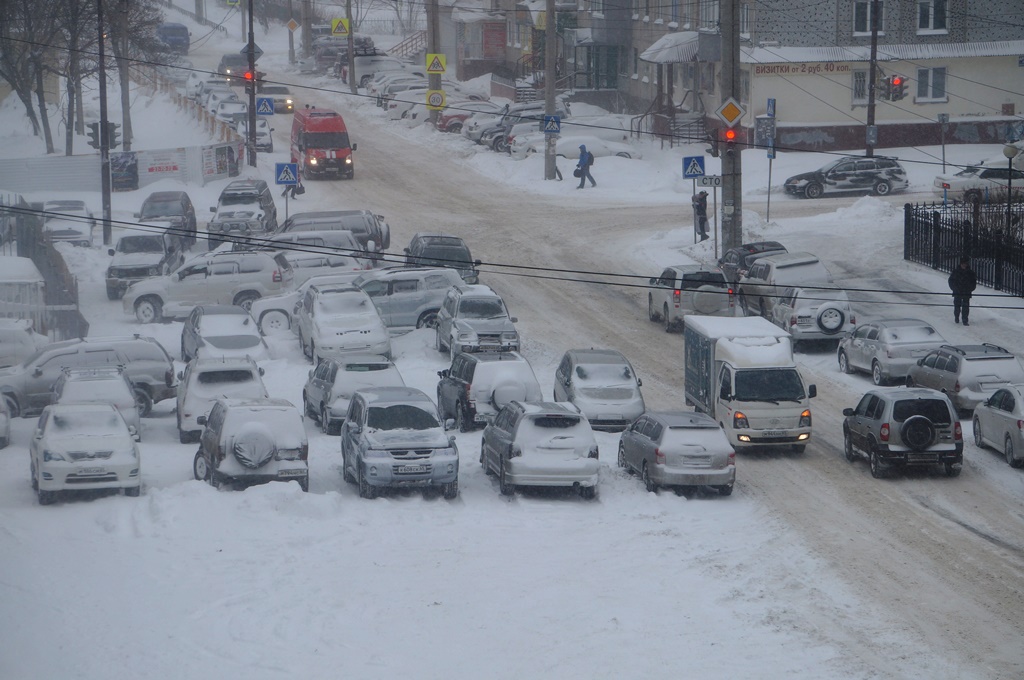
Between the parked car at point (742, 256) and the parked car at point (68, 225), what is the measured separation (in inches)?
732

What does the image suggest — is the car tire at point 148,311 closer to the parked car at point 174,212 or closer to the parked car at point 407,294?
the parked car at point 407,294

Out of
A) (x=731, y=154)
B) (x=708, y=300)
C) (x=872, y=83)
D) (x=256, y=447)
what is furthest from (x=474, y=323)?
(x=872, y=83)

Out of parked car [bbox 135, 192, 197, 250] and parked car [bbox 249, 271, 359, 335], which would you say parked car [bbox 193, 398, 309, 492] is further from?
parked car [bbox 135, 192, 197, 250]

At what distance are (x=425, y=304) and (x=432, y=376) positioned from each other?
11.7ft

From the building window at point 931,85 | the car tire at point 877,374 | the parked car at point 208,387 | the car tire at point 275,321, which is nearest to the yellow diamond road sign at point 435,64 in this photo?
the building window at point 931,85

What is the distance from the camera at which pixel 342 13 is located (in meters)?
119

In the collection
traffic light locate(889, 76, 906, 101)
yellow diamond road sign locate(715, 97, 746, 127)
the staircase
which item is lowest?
yellow diamond road sign locate(715, 97, 746, 127)

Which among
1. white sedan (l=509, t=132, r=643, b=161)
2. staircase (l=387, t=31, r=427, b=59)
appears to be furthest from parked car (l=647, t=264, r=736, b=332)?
staircase (l=387, t=31, r=427, b=59)

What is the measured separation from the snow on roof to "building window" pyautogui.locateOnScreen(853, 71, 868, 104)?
0.79 meters

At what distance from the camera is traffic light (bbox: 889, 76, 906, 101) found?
48.8 m

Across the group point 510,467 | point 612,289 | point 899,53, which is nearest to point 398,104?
point 899,53

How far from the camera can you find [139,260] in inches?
1380

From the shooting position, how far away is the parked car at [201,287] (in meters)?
32.1

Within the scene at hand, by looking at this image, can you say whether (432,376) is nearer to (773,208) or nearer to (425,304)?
(425,304)
